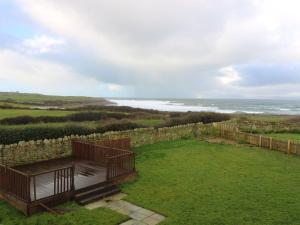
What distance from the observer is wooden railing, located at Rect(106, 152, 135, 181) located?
11.7 m

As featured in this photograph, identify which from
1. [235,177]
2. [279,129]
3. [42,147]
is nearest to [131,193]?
[235,177]

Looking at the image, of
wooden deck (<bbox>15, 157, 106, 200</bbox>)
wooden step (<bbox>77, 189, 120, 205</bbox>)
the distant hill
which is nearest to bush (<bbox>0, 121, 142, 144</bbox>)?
wooden deck (<bbox>15, 157, 106, 200</bbox>)

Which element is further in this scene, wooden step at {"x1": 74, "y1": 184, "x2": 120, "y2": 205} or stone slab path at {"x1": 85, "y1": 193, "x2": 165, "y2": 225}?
wooden step at {"x1": 74, "y1": 184, "x2": 120, "y2": 205}

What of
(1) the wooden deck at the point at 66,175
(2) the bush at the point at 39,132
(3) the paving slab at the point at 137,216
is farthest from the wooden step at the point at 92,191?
(2) the bush at the point at 39,132

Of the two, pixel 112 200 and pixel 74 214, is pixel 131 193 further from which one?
pixel 74 214

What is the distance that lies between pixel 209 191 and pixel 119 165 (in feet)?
12.7

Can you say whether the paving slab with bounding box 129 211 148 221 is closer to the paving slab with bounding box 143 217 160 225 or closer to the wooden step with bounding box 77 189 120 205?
the paving slab with bounding box 143 217 160 225

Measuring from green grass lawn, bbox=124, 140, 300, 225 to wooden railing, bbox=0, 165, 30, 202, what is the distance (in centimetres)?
354

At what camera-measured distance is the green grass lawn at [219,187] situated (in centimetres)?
910

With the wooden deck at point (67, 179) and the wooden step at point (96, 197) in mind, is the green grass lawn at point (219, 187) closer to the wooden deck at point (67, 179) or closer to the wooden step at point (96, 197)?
the wooden step at point (96, 197)

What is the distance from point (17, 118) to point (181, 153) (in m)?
11.8

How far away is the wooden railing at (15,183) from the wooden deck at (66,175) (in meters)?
0.37

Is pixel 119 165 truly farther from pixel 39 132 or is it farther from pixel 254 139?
pixel 254 139

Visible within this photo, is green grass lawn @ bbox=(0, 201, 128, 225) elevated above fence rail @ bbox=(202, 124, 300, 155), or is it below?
below
